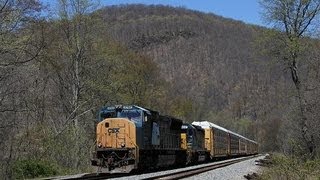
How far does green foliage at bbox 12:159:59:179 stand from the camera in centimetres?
2272

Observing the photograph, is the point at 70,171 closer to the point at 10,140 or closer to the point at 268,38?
the point at 10,140

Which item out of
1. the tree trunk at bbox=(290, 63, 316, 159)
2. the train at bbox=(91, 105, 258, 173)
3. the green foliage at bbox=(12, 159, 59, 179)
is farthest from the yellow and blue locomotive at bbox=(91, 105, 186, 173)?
the tree trunk at bbox=(290, 63, 316, 159)

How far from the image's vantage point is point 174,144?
1278 inches

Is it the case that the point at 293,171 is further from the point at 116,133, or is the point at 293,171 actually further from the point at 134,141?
the point at 116,133

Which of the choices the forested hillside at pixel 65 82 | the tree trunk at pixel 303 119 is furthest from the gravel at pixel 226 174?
the tree trunk at pixel 303 119

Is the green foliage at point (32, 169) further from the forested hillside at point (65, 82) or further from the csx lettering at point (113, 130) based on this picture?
the csx lettering at point (113, 130)

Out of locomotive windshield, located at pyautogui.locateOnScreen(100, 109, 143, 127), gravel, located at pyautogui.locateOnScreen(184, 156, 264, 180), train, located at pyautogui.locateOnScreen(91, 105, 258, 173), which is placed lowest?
gravel, located at pyautogui.locateOnScreen(184, 156, 264, 180)

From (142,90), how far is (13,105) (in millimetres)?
29421

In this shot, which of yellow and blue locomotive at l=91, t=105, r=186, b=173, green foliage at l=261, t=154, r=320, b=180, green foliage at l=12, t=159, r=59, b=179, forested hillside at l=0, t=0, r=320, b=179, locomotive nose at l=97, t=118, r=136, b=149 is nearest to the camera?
green foliage at l=261, t=154, r=320, b=180

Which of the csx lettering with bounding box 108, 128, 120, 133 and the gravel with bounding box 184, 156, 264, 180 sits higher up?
the csx lettering with bounding box 108, 128, 120, 133

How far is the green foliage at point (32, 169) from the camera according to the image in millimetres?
22719

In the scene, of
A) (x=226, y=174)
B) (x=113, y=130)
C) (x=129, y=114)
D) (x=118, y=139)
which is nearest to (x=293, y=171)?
(x=226, y=174)

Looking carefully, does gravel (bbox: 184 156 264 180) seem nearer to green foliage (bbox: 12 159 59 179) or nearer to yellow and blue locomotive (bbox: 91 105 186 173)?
yellow and blue locomotive (bbox: 91 105 186 173)

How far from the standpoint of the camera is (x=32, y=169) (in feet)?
79.3
